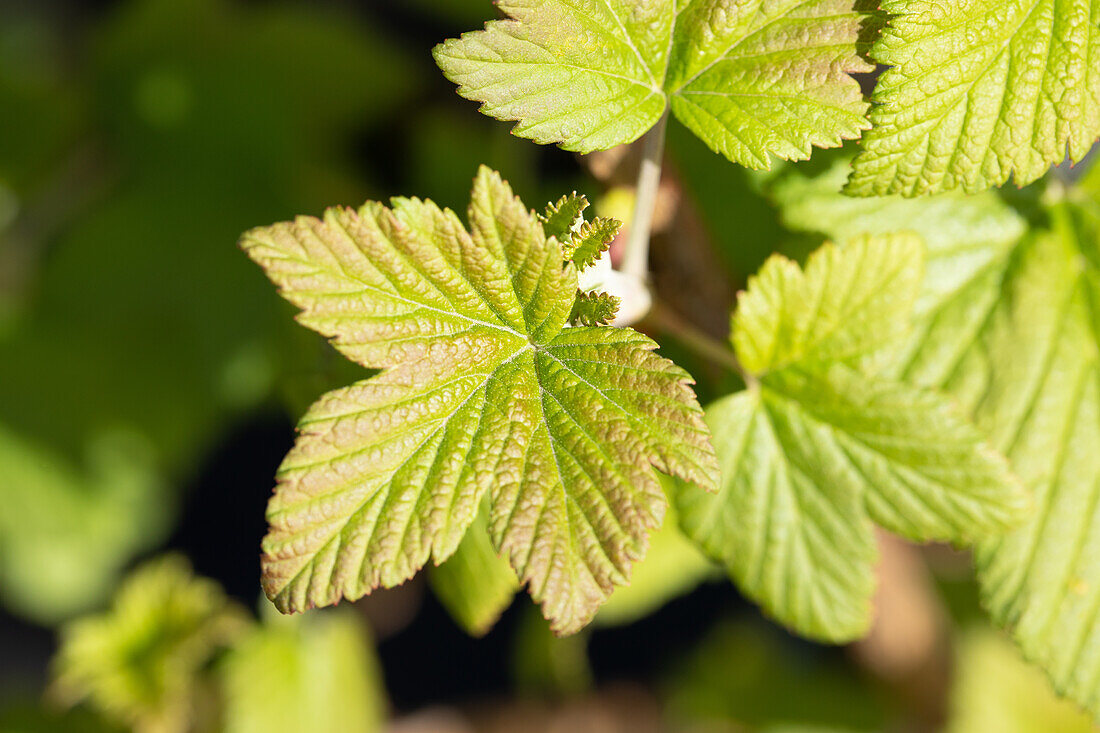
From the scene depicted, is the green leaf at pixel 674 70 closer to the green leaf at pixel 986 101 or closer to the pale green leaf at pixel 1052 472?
the green leaf at pixel 986 101

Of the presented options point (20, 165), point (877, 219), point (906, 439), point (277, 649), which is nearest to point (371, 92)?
point (20, 165)

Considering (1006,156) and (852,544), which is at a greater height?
(1006,156)

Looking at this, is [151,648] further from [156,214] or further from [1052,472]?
[1052,472]

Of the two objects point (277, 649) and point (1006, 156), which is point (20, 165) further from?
point (1006, 156)

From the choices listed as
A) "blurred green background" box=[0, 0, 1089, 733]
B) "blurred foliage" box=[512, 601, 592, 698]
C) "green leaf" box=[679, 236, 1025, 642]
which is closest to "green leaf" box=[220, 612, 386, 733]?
"blurred green background" box=[0, 0, 1089, 733]

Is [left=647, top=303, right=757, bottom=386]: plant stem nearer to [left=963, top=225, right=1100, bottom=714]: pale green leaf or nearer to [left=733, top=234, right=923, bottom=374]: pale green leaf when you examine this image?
[left=733, top=234, right=923, bottom=374]: pale green leaf

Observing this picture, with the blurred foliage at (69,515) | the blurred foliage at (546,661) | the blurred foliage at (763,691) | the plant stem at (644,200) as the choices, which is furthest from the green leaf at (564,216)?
the blurred foliage at (763,691)

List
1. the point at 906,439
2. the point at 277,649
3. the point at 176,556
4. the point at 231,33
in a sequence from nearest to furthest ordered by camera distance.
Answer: the point at 906,439 < the point at 277,649 < the point at 231,33 < the point at 176,556
